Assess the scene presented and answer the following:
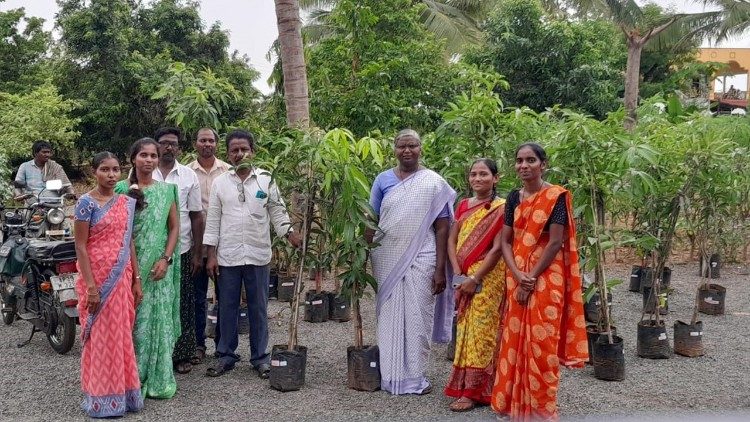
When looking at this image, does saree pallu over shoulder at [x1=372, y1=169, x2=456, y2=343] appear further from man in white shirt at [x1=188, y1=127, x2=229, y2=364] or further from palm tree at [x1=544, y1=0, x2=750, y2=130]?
palm tree at [x1=544, y1=0, x2=750, y2=130]

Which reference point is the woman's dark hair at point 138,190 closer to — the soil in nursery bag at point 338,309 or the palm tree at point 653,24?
the soil in nursery bag at point 338,309

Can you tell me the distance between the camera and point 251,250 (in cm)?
470

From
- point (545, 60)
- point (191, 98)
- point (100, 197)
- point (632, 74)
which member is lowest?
point (100, 197)

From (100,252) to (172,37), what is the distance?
1744cm

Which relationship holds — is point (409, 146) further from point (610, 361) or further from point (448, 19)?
point (448, 19)

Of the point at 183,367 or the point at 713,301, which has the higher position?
the point at 713,301

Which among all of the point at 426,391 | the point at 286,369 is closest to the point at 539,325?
the point at 426,391

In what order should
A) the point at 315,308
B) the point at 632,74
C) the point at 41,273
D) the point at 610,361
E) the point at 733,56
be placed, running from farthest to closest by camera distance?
the point at 733,56
the point at 632,74
the point at 315,308
the point at 41,273
the point at 610,361

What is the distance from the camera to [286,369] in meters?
4.60

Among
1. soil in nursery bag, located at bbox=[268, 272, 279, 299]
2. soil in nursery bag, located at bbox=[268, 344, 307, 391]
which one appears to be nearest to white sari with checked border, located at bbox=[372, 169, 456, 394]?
soil in nursery bag, located at bbox=[268, 344, 307, 391]

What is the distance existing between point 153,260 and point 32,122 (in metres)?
13.0

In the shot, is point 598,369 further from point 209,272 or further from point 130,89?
point 130,89

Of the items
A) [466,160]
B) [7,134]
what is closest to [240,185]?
[466,160]

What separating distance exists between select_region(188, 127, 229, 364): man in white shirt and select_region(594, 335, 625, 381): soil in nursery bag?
269 centimetres
